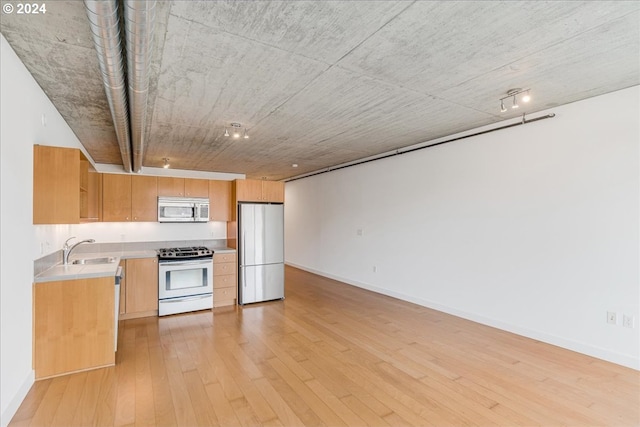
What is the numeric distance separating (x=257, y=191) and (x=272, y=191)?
0.94ft

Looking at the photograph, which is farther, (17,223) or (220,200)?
(220,200)

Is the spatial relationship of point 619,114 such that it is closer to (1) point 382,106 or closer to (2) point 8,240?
(1) point 382,106

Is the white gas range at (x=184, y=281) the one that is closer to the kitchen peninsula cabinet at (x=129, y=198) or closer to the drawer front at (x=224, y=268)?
the drawer front at (x=224, y=268)

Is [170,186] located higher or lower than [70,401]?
higher

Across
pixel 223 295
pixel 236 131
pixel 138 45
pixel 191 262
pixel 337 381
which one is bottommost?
pixel 337 381

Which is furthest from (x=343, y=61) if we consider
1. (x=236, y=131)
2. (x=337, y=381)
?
(x=337, y=381)

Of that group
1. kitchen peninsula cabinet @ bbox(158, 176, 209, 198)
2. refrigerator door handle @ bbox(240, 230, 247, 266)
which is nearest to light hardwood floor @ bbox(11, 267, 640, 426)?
refrigerator door handle @ bbox(240, 230, 247, 266)

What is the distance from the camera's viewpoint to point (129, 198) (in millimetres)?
5191

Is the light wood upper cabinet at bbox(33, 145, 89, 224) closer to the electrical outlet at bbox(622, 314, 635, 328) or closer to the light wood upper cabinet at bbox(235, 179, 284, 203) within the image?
the light wood upper cabinet at bbox(235, 179, 284, 203)

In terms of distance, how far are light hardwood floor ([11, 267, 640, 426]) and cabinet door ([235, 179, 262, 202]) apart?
7.41 feet

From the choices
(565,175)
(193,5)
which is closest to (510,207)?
(565,175)

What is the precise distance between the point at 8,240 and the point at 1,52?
1304mm

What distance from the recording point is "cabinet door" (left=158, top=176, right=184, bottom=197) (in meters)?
5.39

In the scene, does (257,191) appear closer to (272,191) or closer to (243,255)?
(272,191)
